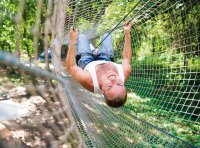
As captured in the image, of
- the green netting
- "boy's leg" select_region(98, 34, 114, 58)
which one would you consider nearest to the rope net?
the green netting

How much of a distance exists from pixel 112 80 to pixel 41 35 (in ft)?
1.58

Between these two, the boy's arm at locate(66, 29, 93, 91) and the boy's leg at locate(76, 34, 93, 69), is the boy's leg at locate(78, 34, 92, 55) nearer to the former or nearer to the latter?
the boy's leg at locate(76, 34, 93, 69)

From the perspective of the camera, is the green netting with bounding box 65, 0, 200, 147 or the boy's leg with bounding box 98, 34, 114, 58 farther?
the green netting with bounding box 65, 0, 200, 147

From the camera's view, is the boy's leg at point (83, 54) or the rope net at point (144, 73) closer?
the boy's leg at point (83, 54)

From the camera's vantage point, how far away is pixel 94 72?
1525mm

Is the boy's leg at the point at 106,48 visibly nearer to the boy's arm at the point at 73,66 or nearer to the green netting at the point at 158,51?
the green netting at the point at 158,51

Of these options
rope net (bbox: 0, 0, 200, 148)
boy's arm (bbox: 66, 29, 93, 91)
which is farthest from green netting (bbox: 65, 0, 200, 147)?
boy's arm (bbox: 66, 29, 93, 91)

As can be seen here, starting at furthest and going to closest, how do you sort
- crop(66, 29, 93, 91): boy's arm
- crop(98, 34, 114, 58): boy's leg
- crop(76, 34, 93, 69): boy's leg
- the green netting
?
the green netting → crop(98, 34, 114, 58): boy's leg → crop(76, 34, 93, 69): boy's leg → crop(66, 29, 93, 91): boy's arm

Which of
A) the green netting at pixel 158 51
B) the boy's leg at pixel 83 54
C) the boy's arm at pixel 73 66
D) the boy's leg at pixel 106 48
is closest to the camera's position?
the boy's arm at pixel 73 66

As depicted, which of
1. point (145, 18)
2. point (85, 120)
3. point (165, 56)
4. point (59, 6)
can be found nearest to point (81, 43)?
point (85, 120)

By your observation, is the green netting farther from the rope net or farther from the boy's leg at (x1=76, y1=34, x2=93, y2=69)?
the boy's leg at (x1=76, y1=34, x2=93, y2=69)

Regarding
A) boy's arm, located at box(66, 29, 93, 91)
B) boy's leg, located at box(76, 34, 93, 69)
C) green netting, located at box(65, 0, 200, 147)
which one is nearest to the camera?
boy's arm, located at box(66, 29, 93, 91)

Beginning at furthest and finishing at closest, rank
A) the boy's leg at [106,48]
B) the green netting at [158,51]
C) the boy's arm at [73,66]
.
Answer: the green netting at [158,51] → the boy's leg at [106,48] → the boy's arm at [73,66]

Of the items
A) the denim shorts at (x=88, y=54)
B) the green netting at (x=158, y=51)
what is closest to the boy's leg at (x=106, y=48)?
the denim shorts at (x=88, y=54)
